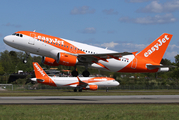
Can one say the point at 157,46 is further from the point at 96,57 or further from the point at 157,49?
the point at 96,57

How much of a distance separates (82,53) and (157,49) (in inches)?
658

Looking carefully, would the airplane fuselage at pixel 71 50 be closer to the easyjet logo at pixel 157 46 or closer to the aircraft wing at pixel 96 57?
the aircraft wing at pixel 96 57

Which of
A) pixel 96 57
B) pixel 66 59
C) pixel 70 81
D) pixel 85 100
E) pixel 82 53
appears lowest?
pixel 85 100

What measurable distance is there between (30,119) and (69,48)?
2059 centimetres

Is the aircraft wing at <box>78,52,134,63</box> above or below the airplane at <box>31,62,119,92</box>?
above

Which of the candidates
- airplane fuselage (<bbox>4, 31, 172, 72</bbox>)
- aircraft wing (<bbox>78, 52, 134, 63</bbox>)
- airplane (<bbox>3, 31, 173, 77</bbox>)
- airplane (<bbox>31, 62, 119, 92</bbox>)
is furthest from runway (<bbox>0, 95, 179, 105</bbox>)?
airplane (<bbox>31, 62, 119, 92</bbox>)

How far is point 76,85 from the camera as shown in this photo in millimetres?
75312

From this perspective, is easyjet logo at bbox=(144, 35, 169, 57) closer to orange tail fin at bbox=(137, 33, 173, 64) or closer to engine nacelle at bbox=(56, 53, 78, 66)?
orange tail fin at bbox=(137, 33, 173, 64)

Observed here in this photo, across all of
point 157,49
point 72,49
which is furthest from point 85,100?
point 157,49

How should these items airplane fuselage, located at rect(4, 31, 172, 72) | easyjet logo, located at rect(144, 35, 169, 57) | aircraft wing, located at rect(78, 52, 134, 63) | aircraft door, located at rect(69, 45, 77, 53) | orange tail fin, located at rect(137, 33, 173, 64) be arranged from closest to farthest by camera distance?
airplane fuselage, located at rect(4, 31, 172, 72), aircraft door, located at rect(69, 45, 77, 53), aircraft wing, located at rect(78, 52, 134, 63), orange tail fin, located at rect(137, 33, 173, 64), easyjet logo, located at rect(144, 35, 169, 57)

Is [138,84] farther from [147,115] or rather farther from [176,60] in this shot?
[147,115]

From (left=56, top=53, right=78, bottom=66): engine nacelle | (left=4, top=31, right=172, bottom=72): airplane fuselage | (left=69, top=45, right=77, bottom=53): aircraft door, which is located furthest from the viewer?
(left=69, top=45, right=77, bottom=53): aircraft door

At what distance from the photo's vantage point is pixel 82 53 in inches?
1679

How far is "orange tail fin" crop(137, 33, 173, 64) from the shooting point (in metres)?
50.4
